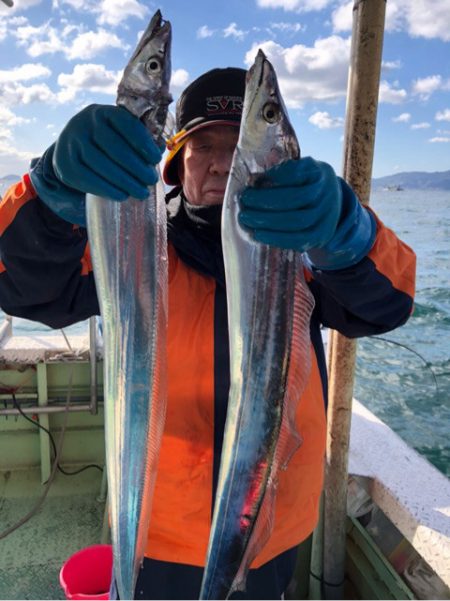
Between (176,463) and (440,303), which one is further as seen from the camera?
(440,303)

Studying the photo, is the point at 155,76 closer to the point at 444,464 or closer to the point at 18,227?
the point at 18,227

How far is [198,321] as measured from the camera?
1978 millimetres

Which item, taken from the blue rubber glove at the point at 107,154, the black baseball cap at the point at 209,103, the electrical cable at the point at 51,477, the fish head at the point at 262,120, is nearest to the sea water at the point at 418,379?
the black baseball cap at the point at 209,103

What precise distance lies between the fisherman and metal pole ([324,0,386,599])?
0.71m

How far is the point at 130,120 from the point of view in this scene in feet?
4.01

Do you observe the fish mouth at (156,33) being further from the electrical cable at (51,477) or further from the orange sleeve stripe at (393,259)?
the electrical cable at (51,477)

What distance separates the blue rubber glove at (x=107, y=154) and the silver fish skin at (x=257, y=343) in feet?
0.72

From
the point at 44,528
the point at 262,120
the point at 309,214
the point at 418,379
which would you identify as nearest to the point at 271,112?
the point at 262,120

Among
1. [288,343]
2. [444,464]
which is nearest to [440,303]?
[444,464]

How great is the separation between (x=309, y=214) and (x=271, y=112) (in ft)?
0.99

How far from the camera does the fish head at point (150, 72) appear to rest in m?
1.17

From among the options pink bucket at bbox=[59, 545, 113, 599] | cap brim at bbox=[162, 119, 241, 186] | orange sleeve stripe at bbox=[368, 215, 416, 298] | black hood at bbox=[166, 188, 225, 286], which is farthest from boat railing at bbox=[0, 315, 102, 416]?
orange sleeve stripe at bbox=[368, 215, 416, 298]

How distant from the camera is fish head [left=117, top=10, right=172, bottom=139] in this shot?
45.9 inches

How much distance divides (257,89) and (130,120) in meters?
0.32
